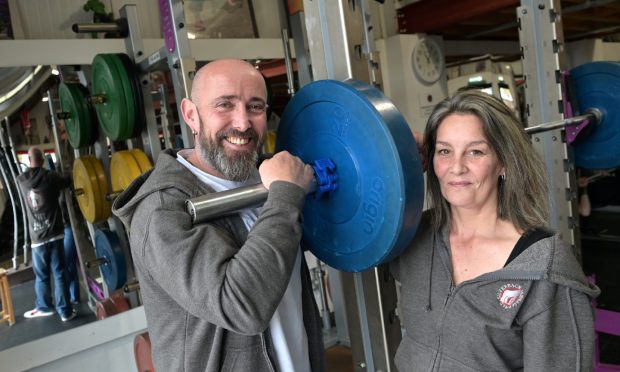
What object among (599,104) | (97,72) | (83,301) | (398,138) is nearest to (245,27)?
(97,72)

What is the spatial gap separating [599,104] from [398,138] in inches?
55.4

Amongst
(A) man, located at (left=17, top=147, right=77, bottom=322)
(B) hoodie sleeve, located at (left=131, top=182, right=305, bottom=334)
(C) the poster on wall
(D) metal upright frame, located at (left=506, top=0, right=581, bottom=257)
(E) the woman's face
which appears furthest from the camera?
(C) the poster on wall

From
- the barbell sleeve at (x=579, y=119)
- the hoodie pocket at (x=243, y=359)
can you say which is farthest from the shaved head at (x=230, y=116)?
the barbell sleeve at (x=579, y=119)

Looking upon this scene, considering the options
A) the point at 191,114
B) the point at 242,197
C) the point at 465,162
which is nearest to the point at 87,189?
the point at 191,114

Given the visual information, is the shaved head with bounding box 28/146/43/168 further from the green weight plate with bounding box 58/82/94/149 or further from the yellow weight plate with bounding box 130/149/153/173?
the yellow weight plate with bounding box 130/149/153/173

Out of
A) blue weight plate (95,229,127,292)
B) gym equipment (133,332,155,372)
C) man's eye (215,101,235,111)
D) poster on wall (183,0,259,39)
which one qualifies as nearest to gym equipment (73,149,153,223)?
blue weight plate (95,229,127,292)

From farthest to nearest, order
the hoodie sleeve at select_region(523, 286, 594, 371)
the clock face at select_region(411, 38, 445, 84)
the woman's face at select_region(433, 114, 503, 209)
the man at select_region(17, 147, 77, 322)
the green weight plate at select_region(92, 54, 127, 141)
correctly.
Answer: the clock face at select_region(411, 38, 445, 84) → the man at select_region(17, 147, 77, 322) → the green weight plate at select_region(92, 54, 127, 141) → the woman's face at select_region(433, 114, 503, 209) → the hoodie sleeve at select_region(523, 286, 594, 371)

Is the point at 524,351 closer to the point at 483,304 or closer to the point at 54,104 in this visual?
the point at 483,304

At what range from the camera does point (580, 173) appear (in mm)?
2660

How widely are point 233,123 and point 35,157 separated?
2.05 meters

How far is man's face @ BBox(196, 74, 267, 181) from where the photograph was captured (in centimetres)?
89

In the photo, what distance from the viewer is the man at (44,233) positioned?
2.46m

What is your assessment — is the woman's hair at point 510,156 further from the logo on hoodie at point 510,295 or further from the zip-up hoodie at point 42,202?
the zip-up hoodie at point 42,202

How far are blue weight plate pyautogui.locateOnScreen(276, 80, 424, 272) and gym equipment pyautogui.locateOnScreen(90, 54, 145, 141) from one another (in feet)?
5.24
